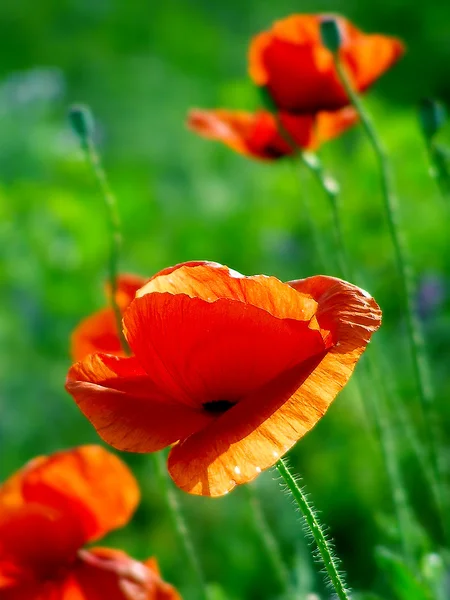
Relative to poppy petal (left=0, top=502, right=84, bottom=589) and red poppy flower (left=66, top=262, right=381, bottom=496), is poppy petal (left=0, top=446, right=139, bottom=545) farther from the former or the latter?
red poppy flower (left=66, top=262, right=381, bottom=496)

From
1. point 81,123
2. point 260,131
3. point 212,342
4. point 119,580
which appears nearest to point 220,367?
point 212,342

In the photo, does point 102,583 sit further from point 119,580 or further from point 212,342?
point 212,342

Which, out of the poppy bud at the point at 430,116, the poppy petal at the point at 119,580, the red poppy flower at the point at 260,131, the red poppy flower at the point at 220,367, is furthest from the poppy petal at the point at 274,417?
the red poppy flower at the point at 260,131

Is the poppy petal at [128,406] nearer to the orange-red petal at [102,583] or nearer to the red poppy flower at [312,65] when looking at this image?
the orange-red petal at [102,583]

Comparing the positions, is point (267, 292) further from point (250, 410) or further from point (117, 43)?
point (117, 43)

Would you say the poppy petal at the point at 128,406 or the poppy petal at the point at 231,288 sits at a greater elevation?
the poppy petal at the point at 231,288

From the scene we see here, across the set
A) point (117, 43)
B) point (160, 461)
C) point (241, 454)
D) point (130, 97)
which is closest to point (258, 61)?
point (160, 461)
